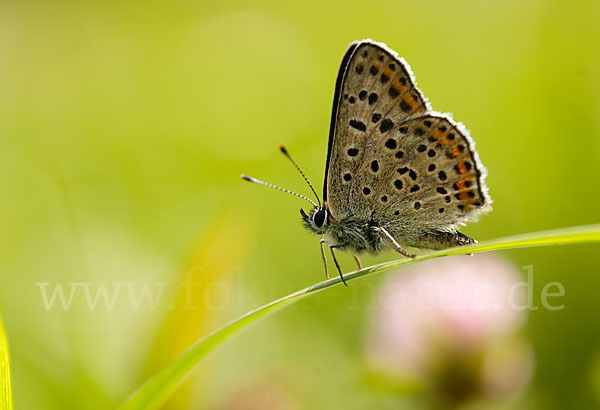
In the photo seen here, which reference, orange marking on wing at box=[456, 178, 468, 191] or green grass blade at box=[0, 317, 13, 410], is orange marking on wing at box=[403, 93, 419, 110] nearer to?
orange marking on wing at box=[456, 178, 468, 191]

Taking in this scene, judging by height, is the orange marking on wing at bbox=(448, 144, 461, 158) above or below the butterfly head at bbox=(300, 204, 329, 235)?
above

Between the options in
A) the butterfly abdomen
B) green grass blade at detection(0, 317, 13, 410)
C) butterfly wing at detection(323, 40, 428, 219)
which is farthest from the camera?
the butterfly abdomen

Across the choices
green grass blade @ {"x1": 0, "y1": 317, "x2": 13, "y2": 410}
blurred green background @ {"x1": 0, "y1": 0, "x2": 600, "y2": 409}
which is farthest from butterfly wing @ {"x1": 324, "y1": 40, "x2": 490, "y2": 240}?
green grass blade @ {"x1": 0, "y1": 317, "x2": 13, "y2": 410}

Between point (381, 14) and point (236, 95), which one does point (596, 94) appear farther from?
point (236, 95)

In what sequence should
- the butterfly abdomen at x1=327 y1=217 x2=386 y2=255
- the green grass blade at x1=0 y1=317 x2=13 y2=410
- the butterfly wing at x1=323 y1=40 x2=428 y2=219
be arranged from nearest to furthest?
the green grass blade at x1=0 y1=317 x2=13 y2=410, the butterfly wing at x1=323 y1=40 x2=428 y2=219, the butterfly abdomen at x1=327 y1=217 x2=386 y2=255

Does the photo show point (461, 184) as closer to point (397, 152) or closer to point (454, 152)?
point (454, 152)

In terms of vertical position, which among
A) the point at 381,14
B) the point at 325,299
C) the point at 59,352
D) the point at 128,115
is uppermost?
the point at 381,14

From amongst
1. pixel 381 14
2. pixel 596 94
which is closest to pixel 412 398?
pixel 596 94

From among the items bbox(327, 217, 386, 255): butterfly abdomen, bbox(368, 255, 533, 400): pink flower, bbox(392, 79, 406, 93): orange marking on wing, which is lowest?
bbox(368, 255, 533, 400): pink flower
